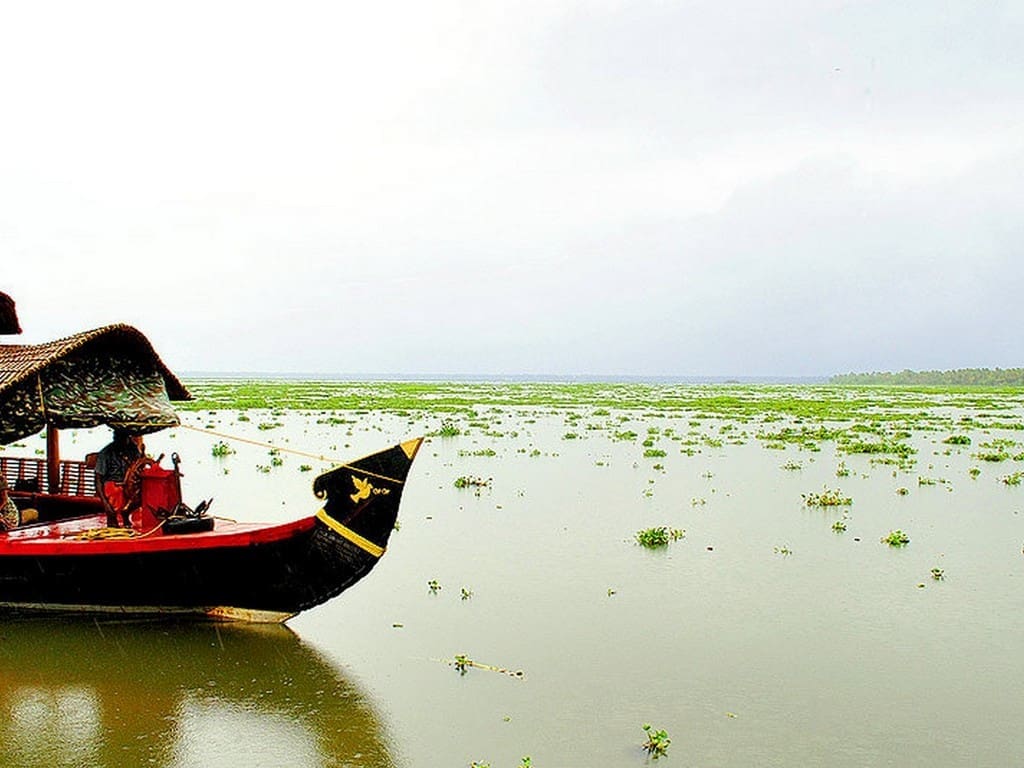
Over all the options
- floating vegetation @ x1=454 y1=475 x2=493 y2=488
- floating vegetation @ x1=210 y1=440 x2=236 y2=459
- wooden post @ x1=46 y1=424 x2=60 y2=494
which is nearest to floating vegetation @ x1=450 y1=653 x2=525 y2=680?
wooden post @ x1=46 y1=424 x2=60 y2=494

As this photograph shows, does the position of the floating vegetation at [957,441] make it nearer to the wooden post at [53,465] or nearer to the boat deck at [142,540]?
the boat deck at [142,540]

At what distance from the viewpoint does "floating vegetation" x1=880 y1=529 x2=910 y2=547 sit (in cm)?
1408

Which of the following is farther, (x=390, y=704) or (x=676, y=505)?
(x=676, y=505)

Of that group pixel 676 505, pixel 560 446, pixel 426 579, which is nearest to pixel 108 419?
pixel 426 579

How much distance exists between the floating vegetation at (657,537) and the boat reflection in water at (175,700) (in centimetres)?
648

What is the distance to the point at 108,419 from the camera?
1068cm

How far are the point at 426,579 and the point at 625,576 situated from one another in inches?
110

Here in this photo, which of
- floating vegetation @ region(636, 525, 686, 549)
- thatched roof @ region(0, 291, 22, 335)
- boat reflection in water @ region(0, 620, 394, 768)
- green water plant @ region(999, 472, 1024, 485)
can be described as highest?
thatched roof @ region(0, 291, 22, 335)

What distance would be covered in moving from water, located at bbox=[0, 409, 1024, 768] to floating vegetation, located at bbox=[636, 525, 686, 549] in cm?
27

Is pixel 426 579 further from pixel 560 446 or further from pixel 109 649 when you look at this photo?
pixel 560 446

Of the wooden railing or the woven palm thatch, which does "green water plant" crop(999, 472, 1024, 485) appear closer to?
the woven palm thatch

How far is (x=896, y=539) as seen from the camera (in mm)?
14172

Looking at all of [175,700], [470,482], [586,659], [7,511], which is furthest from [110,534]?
[470,482]

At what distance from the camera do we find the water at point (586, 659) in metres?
7.12
